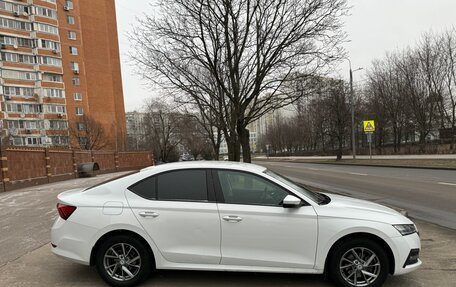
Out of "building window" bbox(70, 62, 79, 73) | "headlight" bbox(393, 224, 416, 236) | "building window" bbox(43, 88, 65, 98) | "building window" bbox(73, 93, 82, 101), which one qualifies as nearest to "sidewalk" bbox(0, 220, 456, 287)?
"headlight" bbox(393, 224, 416, 236)

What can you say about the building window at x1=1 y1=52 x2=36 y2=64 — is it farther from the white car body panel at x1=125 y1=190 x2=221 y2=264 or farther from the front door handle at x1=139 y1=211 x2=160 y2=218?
the white car body panel at x1=125 y1=190 x2=221 y2=264

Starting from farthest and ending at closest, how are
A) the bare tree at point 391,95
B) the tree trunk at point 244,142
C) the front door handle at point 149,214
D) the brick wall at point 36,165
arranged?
1. the bare tree at point 391,95
2. the brick wall at point 36,165
3. the tree trunk at point 244,142
4. the front door handle at point 149,214

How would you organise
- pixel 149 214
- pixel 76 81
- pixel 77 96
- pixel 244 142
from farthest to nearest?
pixel 77 96, pixel 76 81, pixel 244 142, pixel 149 214

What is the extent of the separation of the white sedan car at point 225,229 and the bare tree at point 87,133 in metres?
54.5

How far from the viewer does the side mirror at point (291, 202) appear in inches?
159

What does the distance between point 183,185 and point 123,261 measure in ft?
3.82

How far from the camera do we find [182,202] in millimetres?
4246

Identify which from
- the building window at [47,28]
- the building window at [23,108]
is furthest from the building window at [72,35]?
the building window at [23,108]

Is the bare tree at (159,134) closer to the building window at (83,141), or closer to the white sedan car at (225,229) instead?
the building window at (83,141)

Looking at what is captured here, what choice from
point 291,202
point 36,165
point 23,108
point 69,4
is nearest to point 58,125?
point 23,108

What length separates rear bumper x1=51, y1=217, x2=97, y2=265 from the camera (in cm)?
424

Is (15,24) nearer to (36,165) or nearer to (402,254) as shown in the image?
(36,165)

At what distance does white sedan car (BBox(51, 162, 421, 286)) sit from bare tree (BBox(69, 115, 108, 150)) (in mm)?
54526

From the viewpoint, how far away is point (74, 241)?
168 inches
